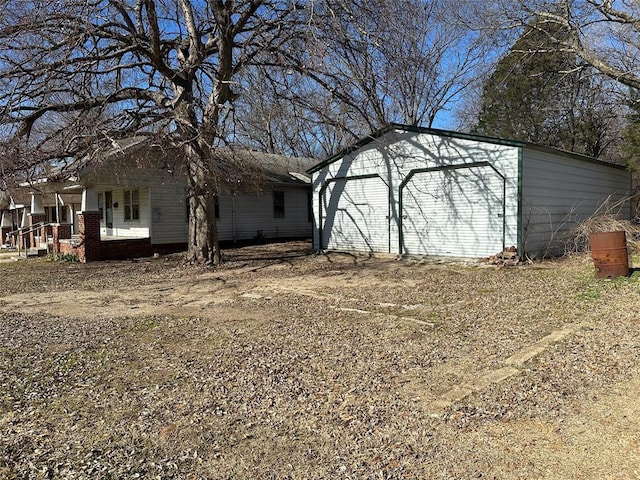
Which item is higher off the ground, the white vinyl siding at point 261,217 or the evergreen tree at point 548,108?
the evergreen tree at point 548,108

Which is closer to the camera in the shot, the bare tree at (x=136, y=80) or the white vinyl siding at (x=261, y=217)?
the bare tree at (x=136, y=80)

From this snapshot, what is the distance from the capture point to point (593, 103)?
923 inches

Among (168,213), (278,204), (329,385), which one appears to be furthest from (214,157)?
(329,385)

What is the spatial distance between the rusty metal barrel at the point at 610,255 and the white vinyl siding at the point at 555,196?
305cm

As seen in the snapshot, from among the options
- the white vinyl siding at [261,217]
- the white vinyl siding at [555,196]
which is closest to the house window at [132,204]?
the white vinyl siding at [261,217]

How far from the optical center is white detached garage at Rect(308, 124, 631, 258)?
40.2ft

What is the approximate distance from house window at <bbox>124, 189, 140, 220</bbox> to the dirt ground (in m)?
9.03

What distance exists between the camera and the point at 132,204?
58.6 feet

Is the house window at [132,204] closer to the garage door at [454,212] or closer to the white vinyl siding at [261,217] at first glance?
the white vinyl siding at [261,217]

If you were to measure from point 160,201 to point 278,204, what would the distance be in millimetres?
5690

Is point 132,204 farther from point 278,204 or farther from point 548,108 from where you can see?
point 548,108

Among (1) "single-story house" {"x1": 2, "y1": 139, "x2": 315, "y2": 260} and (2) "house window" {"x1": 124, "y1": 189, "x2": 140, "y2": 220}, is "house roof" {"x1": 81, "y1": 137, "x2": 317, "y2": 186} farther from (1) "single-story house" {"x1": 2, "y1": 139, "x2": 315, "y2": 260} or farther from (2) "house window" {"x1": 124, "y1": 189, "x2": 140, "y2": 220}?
(2) "house window" {"x1": 124, "y1": 189, "x2": 140, "y2": 220}

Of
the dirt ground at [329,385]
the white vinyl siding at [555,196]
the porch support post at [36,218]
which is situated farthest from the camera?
the porch support post at [36,218]

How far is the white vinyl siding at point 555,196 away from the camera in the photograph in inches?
480
